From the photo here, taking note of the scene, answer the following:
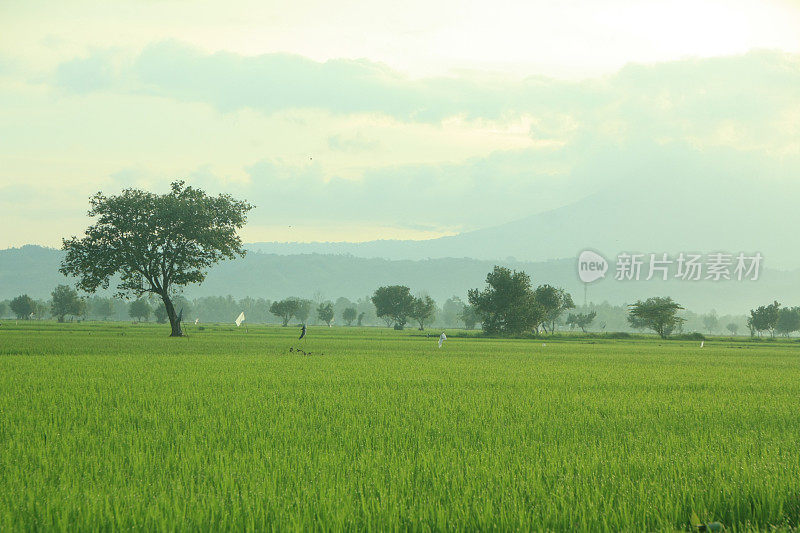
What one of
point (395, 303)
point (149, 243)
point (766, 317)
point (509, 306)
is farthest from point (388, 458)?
point (766, 317)

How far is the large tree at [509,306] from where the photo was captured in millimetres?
91938

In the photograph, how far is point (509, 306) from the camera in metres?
92.1

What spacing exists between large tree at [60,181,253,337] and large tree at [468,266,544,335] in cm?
4553

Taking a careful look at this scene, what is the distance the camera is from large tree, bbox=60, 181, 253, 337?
185 feet

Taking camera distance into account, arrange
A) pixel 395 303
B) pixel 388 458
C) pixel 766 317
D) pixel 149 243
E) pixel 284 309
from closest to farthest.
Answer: pixel 388 458 < pixel 149 243 < pixel 766 317 < pixel 395 303 < pixel 284 309

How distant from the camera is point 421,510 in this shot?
5750 millimetres

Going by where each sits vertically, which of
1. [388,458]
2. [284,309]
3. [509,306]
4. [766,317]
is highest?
[509,306]

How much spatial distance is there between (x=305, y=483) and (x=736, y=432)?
24.4 feet

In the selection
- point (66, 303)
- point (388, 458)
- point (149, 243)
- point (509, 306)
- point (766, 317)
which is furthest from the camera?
point (66, 303)

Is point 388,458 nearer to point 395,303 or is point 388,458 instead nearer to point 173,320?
point 173,320

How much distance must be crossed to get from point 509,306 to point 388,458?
85.8 m

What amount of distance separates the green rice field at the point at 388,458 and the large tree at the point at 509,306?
76.1 metres

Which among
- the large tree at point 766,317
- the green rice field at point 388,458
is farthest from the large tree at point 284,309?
the green rice field at point 388,458

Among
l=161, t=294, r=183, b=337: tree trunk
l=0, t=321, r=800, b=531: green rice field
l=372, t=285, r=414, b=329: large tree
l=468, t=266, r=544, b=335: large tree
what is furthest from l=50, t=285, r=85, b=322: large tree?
l=0, t=321, r=800, b=531: green rice field
